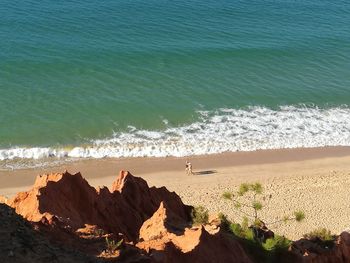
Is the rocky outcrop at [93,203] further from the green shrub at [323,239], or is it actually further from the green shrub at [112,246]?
the green shrub at [323,239]

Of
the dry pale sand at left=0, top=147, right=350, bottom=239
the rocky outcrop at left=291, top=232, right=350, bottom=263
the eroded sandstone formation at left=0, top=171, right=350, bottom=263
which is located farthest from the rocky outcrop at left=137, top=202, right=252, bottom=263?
the dry pale sand at left=0, top=147, right=350, bottom=239

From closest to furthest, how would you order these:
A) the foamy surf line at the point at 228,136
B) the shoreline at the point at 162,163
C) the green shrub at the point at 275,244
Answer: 1. the green shrub at the point at 275,244
2. the shoreline at the point at 162,163
3. the foamy surf line at the point at 228,136

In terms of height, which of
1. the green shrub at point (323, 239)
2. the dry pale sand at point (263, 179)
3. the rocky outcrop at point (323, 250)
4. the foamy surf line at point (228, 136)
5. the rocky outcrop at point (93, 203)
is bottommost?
the rocky outcrop at point (323, 250)

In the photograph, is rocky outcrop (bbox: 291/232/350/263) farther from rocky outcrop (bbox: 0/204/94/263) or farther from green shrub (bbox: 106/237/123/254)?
rocky outcrop (bbox: 0/204/94/263)

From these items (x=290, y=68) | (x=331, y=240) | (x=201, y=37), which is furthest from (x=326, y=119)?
(x=331, y=240)

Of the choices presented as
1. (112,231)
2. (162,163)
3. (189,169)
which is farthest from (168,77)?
(112,231)

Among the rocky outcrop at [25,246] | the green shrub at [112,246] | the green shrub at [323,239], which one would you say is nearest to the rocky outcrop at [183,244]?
the green shrub at [112,246]

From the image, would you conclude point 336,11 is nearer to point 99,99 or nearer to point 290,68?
point 290,68
